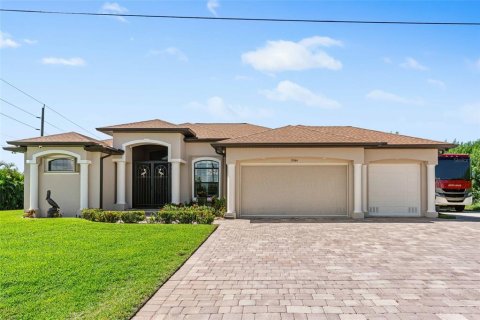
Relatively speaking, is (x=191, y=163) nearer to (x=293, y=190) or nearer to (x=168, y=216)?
(x=168, y=216)

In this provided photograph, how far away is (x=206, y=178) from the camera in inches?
703

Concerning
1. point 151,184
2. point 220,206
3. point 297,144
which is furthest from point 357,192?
point 151,184

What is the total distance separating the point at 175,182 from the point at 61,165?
5.08m

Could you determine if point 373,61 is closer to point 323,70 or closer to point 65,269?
point 323,70

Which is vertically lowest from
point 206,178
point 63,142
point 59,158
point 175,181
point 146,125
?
point 175,181

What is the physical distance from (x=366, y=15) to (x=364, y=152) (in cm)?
690

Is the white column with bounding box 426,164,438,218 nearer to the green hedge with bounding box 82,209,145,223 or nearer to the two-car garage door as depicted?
the two-car garage door

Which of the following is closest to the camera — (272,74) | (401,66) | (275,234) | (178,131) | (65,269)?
(65,269)

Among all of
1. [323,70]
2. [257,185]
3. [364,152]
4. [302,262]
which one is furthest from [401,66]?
[302,262]

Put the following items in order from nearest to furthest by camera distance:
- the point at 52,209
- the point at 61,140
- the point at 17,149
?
the point at 52,209 < the point at 61,140 < the point at 17,149

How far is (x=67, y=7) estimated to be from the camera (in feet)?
32.1

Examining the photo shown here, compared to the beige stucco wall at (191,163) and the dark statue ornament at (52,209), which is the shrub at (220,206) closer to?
the beige stucco wall at (191,163)

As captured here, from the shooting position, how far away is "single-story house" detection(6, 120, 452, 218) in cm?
1493

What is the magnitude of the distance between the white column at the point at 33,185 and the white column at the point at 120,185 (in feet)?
11.0
